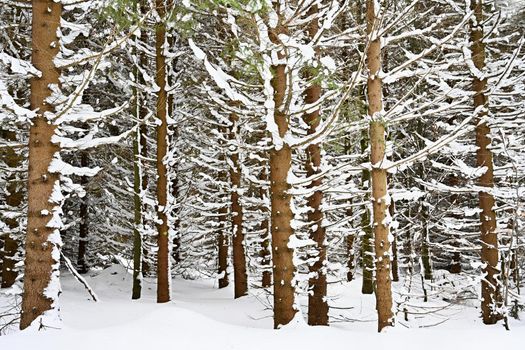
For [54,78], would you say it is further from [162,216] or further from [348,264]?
[348,264]

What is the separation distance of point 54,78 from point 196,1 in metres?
2.11

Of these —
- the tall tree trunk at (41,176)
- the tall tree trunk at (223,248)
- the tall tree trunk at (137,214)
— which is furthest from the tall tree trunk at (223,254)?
the tall tree trunk at (41,176)

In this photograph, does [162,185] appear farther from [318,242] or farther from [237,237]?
[318,242]

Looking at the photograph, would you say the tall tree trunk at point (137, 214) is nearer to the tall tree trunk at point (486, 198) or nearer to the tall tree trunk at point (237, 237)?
the tall tree trunk at point (237, 237)

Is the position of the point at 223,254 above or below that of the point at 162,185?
below

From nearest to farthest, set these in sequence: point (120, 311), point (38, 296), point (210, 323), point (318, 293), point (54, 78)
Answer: point (38, 296), point (54, 78), point (210, 323), point (318, 293), point (120, 311)

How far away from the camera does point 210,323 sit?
5875 millimetres

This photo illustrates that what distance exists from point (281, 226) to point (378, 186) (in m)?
1.72

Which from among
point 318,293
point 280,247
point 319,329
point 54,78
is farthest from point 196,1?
point 318,293

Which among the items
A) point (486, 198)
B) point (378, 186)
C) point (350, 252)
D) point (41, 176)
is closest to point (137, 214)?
point (41, 176)

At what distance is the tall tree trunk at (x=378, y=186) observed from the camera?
643 cm

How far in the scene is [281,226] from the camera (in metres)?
5.96

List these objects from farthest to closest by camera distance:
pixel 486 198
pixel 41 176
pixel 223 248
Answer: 1. pixel 223 248
2. pixel 486 198
3. pixel 41 176

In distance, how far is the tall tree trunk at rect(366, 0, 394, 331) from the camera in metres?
6.43
